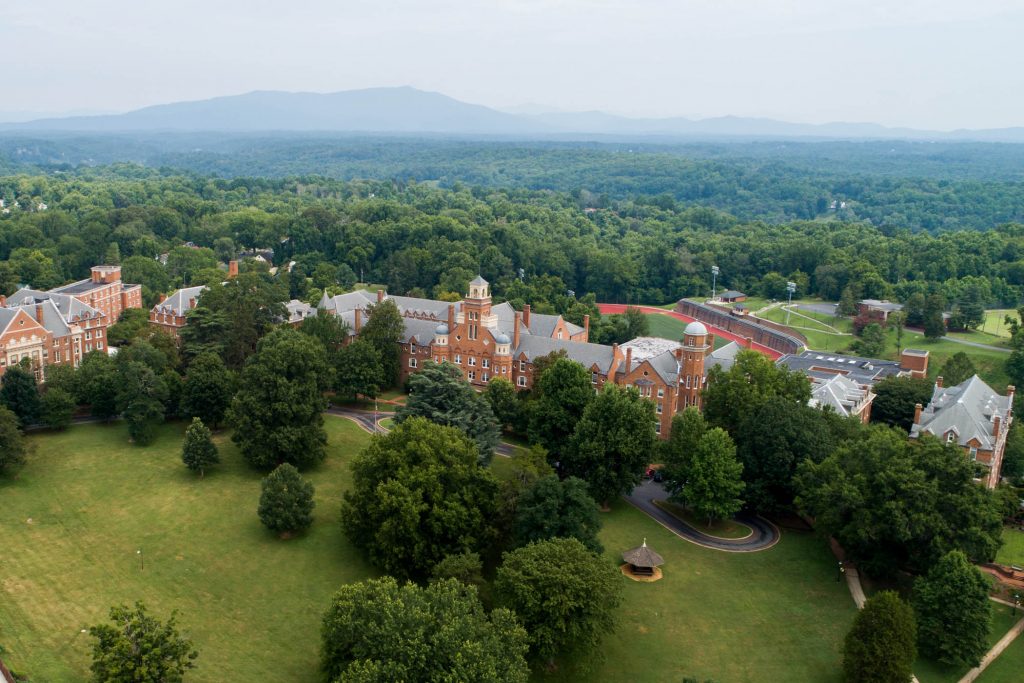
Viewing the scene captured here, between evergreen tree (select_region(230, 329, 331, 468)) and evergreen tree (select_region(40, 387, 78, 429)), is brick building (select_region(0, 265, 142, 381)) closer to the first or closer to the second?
evergreen tree (select_region(40, 387, 78, 429))

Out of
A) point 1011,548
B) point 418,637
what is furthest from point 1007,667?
point 418,637

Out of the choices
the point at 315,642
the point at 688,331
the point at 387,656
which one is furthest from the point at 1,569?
the point at 688,331

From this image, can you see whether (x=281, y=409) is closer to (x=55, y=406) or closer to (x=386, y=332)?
(x=386, y=332)

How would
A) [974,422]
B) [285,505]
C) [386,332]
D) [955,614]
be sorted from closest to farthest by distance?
[955,614] < [285,505] < [974,422] < [386,332]

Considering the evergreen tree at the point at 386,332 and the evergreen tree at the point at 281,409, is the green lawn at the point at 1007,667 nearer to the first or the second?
the evergreen tree at the point at 281,409

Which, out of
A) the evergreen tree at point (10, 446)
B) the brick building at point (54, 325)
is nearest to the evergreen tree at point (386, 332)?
the brick building at point (54, 325)

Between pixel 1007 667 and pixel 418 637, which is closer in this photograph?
pixel 418 637

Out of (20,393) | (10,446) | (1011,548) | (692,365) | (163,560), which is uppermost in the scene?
(692,365)
